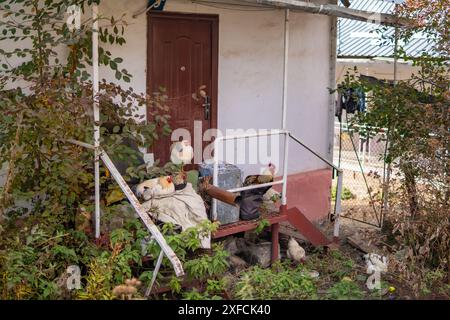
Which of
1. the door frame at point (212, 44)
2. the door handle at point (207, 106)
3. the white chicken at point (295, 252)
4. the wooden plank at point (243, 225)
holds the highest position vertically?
the door frame at point (212, 44)

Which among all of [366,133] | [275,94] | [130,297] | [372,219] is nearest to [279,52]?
[275,94]

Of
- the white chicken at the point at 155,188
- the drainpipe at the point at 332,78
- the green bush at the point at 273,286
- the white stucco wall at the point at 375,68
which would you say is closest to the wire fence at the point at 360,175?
the drainpipe at the point at 332,78

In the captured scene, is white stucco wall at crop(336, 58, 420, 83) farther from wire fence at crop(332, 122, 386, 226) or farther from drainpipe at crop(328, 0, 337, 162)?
drainpipe at crop(328, 0, 337, 162)

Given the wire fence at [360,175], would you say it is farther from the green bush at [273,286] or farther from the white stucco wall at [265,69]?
the green bush at [273,286]

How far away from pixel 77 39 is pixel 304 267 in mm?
3082

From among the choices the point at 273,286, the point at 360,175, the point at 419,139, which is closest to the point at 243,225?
the point at 273,286

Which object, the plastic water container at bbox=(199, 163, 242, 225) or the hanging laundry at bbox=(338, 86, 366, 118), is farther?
the hanging laundry at bbox=(338, 86, 366, 118)

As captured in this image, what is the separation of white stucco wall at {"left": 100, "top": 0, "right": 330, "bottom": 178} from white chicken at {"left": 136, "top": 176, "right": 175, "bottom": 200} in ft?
5.56

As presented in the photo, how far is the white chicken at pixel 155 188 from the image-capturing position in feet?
16.5

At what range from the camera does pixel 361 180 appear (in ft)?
37.1

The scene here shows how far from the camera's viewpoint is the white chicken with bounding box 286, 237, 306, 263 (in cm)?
615

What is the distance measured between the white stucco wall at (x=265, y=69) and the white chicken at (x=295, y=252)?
4.77 ft

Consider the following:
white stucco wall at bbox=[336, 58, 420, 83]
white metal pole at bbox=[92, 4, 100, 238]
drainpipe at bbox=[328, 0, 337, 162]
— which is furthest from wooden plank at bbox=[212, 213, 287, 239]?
white stucco wall at bbox=[336, 58, 420, 83]

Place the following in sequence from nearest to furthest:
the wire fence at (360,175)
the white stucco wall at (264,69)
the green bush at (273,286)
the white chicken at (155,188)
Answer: the green bush at (273,286), the white chicken at (155,188), the white stucco wall at (264,69), the wire fence at (360,175)
